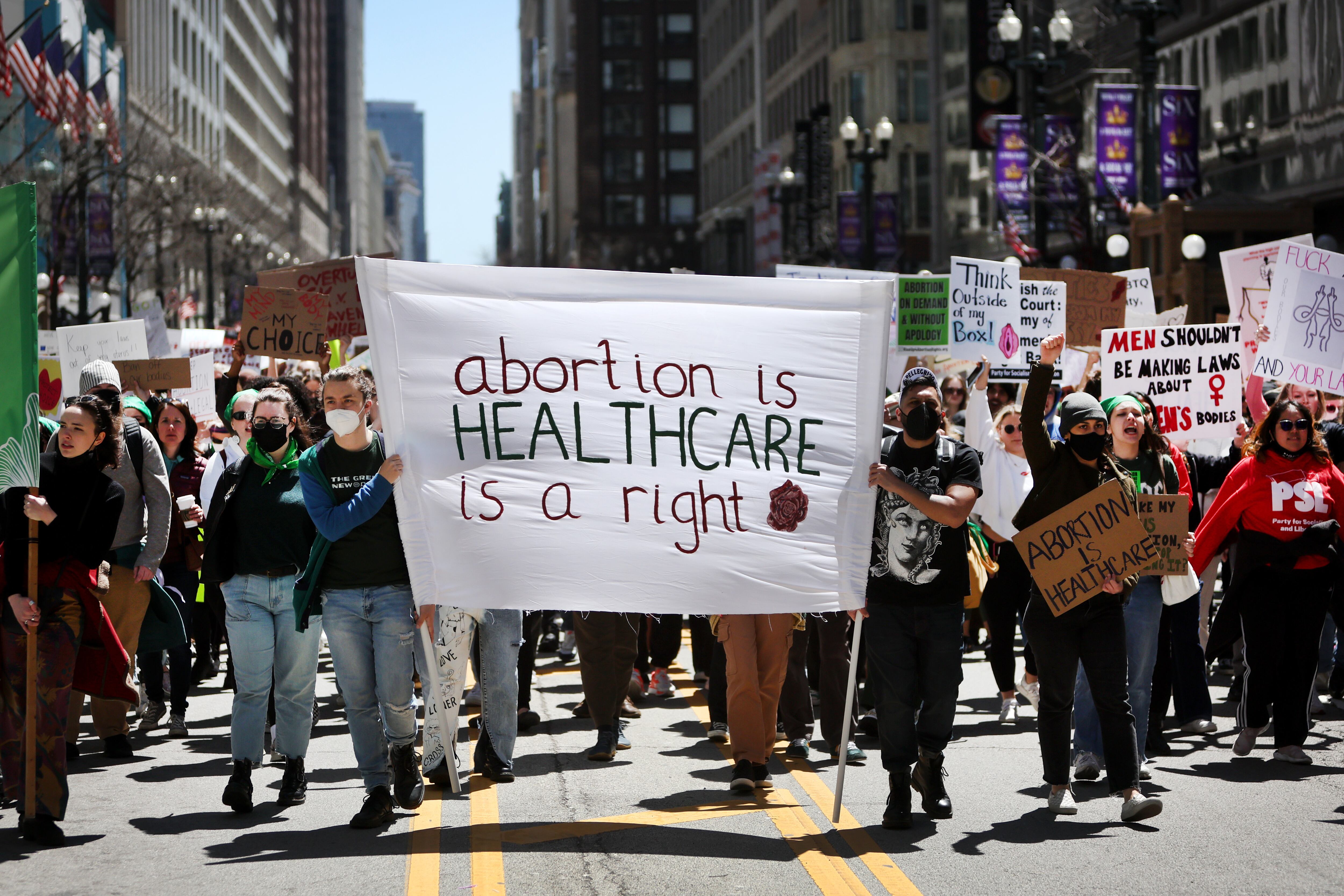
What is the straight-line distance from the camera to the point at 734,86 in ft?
318

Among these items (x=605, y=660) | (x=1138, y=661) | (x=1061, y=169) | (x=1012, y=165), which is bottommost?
(x=605, y=660)

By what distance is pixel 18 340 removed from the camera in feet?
23.8

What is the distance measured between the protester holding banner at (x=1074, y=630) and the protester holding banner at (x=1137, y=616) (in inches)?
19.1

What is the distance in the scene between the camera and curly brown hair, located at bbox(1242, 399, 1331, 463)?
8984 mm

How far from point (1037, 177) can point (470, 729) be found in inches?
1058

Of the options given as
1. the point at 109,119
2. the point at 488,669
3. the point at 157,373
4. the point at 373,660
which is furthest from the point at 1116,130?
the point at 109,119

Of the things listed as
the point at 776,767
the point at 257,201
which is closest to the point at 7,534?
the point at 776,767

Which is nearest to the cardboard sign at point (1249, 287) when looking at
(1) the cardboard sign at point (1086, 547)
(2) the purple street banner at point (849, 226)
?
(1) the cardboard sign at point (1086, 547)

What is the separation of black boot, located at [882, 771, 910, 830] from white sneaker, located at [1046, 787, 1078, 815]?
0.68 m

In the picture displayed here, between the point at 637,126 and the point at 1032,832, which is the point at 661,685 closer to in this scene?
the point at 1032,832

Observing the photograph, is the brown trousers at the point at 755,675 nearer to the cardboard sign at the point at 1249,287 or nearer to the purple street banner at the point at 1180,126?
the cardboard sign at the point at 1249,287

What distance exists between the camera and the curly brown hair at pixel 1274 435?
29.5ft

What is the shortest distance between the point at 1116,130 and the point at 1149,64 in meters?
9.65

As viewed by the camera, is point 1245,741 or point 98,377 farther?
point 98,377
